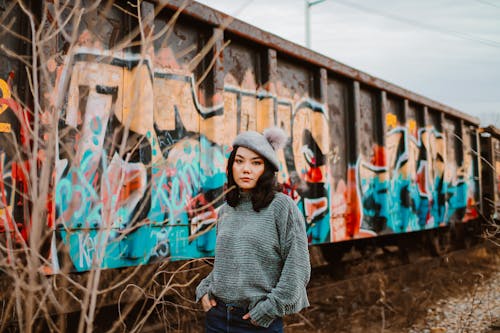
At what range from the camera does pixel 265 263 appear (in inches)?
75.5

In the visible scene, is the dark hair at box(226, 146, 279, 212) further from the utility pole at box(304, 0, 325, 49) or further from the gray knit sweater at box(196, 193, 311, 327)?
the utility pole at box(304, 0, 325, 49)

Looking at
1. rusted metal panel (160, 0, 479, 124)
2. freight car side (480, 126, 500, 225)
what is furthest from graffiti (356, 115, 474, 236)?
freight car side (480, 126, 500, 225)

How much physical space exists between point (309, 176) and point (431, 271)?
3.92m

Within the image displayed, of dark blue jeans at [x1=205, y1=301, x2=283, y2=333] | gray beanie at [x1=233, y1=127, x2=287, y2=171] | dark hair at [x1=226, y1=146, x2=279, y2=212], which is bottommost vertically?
dark blue jeans at [x1=205, y1=301, x2=283, y2=333]

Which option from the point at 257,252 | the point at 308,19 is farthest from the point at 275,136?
the point at 308,19

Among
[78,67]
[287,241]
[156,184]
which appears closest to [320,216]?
[156,184]

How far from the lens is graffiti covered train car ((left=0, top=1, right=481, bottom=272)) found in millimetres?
2109

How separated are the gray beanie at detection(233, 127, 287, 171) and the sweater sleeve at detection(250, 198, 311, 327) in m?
0.22

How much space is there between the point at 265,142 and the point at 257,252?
0.46m

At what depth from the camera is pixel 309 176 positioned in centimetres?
534

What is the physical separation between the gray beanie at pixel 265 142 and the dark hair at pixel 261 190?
1.7 inches

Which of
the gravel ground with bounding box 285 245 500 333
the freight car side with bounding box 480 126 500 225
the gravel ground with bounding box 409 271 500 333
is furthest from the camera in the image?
the freight car side with bounding box 480 126 500 225

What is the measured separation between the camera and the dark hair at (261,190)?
6.44 feet

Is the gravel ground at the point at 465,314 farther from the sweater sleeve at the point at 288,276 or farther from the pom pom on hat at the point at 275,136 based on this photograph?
the pom pom on hat at the point at 275,136
